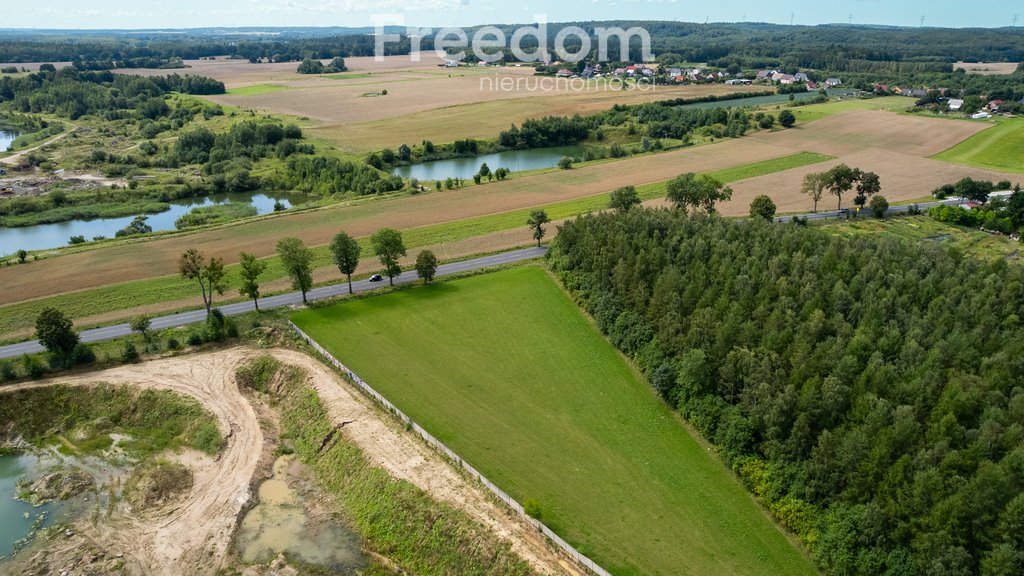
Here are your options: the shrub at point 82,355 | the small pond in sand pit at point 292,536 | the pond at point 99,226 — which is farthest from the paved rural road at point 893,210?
the shrub at point 82,355

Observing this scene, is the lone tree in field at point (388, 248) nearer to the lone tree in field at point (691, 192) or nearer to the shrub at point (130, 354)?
the shrub at point (130, 354)

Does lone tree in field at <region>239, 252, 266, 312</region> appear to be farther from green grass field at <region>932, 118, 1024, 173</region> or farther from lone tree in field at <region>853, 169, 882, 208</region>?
green grass field at <region>932, 118, 1024, 173</region>

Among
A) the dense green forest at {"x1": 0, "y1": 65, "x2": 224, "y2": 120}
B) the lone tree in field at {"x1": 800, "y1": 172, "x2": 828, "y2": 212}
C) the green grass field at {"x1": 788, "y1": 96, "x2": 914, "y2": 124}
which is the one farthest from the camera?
the dense green forest at {"x1": 0, "y1": 65, "x2": 224, "y2": 120}

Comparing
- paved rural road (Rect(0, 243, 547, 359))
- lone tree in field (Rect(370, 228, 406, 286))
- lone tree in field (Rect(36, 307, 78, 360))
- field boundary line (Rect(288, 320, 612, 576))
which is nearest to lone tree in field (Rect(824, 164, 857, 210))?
paved rural road (Rect(0, 243, 547, 359))

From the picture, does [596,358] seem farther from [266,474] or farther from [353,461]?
[266,474]

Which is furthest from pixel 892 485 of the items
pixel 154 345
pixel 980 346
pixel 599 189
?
pixel 599 189

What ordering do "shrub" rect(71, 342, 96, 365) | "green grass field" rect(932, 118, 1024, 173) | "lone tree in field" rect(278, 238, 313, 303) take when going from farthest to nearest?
"green grass field" rect(932, 118, 1024, 173) → "lone tree in field" rect(278, 238, 313, 303) → "shrub" rect(71, 342, 96, 365)

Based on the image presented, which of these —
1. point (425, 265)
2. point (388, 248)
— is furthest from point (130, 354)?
point (425, 265)
